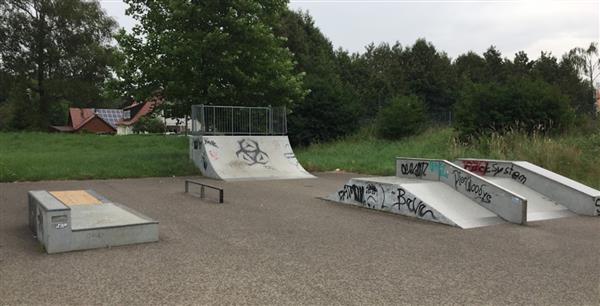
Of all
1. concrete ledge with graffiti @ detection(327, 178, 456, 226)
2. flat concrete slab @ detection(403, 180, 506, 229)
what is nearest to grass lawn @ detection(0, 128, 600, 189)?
flat concrete slab @ detection(403, 180, 506, 229)

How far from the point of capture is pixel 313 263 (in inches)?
205

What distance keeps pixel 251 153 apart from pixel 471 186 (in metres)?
8.95

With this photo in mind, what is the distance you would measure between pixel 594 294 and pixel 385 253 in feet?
6.86

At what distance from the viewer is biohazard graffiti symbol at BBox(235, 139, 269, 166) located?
15.9m

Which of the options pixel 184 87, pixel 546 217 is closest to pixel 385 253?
pixel 546 217

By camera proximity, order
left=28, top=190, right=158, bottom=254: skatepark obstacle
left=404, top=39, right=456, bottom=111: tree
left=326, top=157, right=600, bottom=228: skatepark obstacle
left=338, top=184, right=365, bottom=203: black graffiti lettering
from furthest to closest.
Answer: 1. left=404, top=39, right=456, bottom=111: tree
2. left=338, top=184, right=365, bottom=203: black graffiti lettering
3. left=326, top=157, right=600, bottom=228: skatepark obstacle
4. left=28, top=190, right=158, bottom=254: skatepark obstacle

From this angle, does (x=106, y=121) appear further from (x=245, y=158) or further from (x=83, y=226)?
(x=83, y=226)

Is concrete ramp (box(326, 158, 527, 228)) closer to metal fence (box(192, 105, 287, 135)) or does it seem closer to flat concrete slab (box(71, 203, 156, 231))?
flat concrete slab (box(71, 203, 156, 231))

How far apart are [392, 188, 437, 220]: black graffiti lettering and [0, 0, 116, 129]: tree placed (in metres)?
39.5

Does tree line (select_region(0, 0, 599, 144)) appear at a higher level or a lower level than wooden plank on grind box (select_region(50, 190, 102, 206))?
higher

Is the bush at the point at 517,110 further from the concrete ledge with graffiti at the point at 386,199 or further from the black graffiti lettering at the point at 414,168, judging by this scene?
the concrete ledge with graffiti at the point at 386,199

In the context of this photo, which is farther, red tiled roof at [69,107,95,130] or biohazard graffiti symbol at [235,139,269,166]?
red tiled roof at [69,107,95,130]

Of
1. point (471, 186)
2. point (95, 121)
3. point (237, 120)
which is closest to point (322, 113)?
point (237, 120)

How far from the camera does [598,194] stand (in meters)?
8.76
